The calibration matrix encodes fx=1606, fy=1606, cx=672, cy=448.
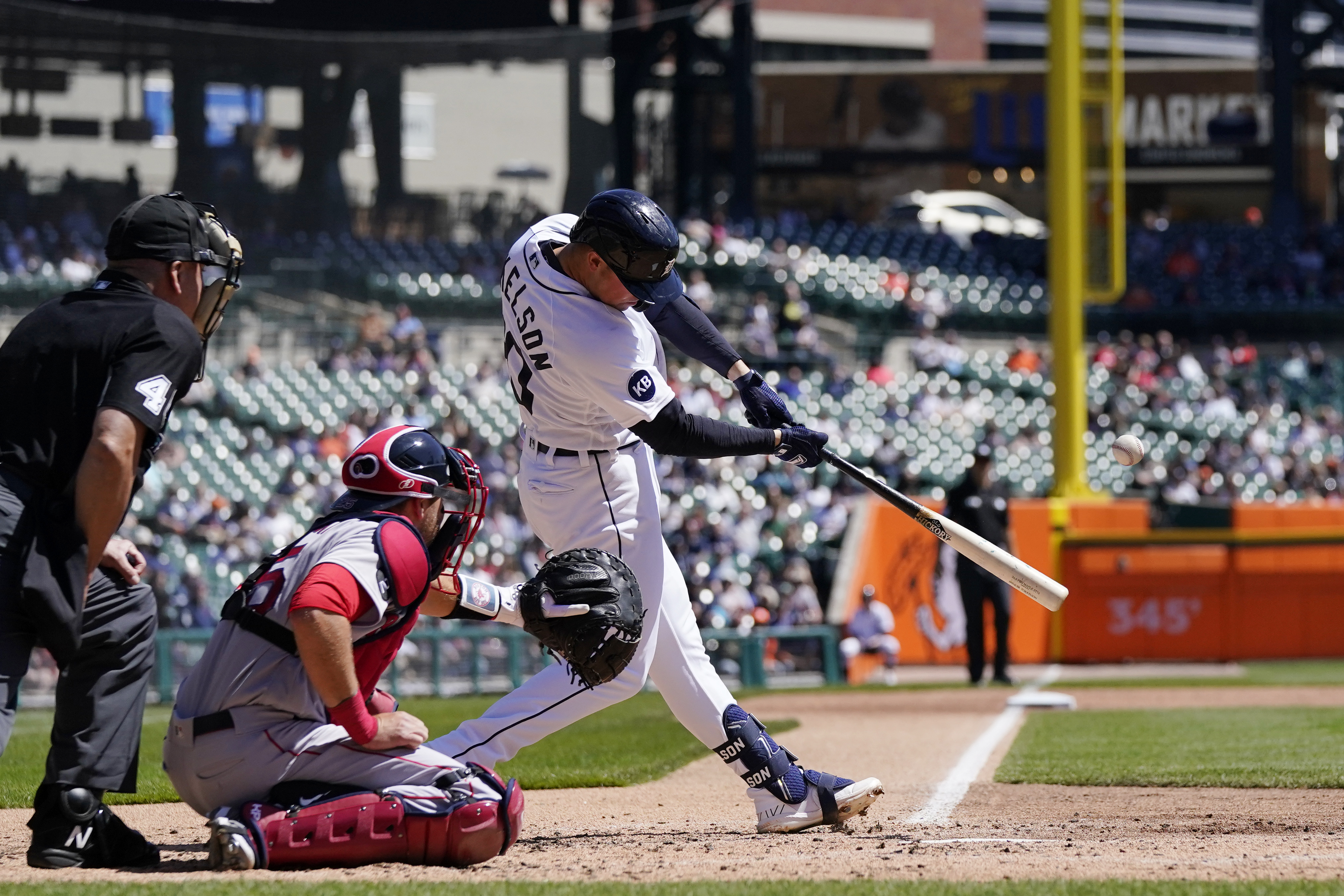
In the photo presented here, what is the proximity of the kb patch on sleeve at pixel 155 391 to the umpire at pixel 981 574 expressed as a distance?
827cm

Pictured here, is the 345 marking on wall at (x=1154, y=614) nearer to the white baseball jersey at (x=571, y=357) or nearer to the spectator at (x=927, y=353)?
the spectator at (x=927, y=353)

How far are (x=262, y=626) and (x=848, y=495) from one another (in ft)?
46.8

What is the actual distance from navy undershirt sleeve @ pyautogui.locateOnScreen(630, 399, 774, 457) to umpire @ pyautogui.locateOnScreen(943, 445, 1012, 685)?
7.09 m

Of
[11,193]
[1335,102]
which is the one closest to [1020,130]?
[1335,102]

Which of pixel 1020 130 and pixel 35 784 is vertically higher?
pixel 1020 130

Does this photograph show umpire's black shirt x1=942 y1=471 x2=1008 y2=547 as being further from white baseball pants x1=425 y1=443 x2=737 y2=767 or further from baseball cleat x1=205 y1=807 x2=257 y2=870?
baseball cleat x1=205 y1=807 x2=257 y2=870

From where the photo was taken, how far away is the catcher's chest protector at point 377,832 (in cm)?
373

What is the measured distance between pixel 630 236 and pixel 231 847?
1.84m

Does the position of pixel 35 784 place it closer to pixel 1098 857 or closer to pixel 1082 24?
pixel 1098 857

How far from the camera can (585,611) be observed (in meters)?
4.01

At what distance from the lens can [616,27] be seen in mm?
25500

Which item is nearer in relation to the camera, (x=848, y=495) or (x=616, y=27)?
(x=848, y=495)

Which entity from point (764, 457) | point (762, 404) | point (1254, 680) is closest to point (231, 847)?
point (762, 404)

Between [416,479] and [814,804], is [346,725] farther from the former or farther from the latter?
[814,804]
